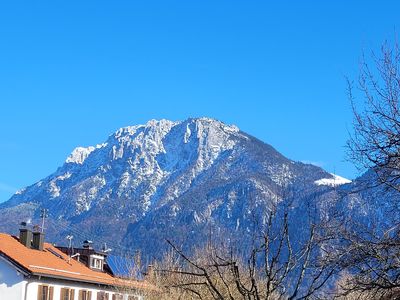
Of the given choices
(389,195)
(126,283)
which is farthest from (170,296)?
(389,195)

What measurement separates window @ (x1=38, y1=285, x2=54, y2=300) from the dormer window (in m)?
14.1

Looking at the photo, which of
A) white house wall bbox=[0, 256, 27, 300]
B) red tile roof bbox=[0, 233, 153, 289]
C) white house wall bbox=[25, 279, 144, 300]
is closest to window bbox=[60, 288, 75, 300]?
white house wall bbox=[25, 279, 144, 300]

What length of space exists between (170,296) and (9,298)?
60.6ft

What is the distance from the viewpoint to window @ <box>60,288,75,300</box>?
166 ft

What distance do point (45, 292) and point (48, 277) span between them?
101 cm

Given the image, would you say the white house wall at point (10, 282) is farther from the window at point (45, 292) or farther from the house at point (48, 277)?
the window at point (45, 292)

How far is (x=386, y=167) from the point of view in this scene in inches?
352

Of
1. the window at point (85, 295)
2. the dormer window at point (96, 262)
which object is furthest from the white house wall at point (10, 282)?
the dormer window at point (96, 262)

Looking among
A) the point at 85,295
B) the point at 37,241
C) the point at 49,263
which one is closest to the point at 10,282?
the point at 49,263

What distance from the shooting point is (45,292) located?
1890 inches

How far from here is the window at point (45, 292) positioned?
47.4m

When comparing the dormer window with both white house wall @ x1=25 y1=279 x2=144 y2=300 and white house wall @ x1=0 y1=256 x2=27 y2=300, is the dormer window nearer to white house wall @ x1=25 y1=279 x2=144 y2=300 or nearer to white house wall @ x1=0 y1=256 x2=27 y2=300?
white house wall @ x1=25 y1=279 x2=144 y2=300

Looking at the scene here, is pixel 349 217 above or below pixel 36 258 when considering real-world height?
below

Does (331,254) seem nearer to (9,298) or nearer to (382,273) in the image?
(382,273)
